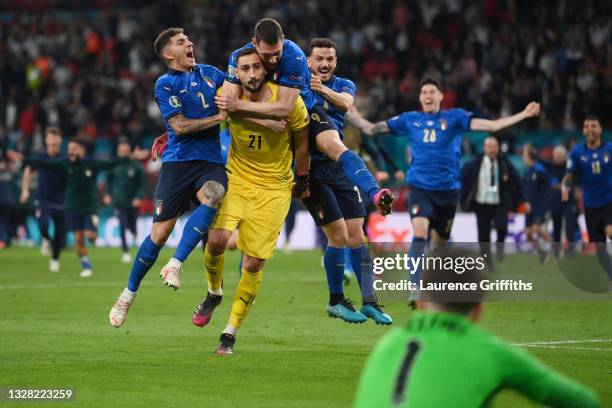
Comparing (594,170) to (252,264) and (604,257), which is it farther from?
(252,264)

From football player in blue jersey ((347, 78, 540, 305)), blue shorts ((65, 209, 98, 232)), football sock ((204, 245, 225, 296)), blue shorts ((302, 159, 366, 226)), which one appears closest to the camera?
football sock ((204, 245, 225, 296))

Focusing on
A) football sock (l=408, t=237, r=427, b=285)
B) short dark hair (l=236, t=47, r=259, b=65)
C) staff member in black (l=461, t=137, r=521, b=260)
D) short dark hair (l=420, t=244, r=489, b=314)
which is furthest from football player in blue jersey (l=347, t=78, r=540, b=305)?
short dark hair (l=420, t=244, r=489, b=314)

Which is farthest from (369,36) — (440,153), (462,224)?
(440,153)

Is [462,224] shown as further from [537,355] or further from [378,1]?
[537,355]

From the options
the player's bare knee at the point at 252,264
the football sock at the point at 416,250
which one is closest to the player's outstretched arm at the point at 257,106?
the player's bare knee at the point at 252,264

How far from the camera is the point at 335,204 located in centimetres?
1184

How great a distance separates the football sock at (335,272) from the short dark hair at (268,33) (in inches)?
111

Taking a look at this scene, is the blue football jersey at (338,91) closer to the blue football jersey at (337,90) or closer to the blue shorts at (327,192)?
the blue football jersey at (337,90)

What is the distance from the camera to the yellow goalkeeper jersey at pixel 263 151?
34.3 ft

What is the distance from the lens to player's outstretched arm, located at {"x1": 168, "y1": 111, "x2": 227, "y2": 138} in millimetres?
10773

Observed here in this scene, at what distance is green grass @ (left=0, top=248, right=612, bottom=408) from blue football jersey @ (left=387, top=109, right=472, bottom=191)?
70.7 inches

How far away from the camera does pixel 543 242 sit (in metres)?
24.8

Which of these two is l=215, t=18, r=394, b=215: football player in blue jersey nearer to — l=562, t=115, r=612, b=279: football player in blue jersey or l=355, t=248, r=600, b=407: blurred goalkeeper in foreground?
l=355, t=248, r=600, b=407: blurred goalkeeper in foreground

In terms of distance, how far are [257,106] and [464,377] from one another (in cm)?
602
